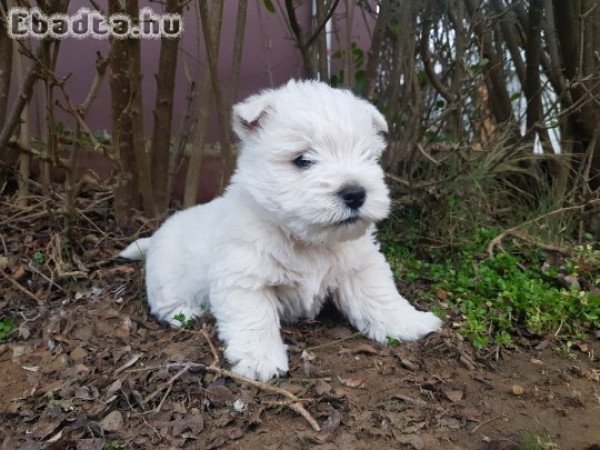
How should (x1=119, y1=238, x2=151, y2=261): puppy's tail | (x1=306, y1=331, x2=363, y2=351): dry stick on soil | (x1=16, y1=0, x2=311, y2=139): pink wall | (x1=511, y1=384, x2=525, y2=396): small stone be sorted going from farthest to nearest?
(x1=16, y1=0, x2=311, y2=139): pink wall < (x1=119, y1=238, x2=151, y2=261): puppy's tail < (x1=306, y1=331, x2=363, y2=351): dry stick on soil < (x1=511, y1=384, x2=525, y2=396): small stone

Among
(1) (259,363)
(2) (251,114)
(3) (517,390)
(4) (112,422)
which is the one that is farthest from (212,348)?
(3) (517,390)

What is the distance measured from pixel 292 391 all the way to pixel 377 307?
0.82 metres

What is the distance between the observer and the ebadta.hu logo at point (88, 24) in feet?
11.8

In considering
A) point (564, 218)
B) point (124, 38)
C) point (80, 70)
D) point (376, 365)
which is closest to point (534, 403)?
point (376, 365)

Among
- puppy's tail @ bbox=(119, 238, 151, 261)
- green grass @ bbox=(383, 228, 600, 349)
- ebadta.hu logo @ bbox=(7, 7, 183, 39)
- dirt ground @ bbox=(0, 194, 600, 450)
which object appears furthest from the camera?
puppy's tail @ bbox=(119, 238, 151, 261)

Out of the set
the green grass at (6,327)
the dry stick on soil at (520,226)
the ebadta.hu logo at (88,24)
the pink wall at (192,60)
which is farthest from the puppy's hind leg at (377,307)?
the pink wall at (192,60)

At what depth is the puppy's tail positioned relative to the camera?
435 centimetres

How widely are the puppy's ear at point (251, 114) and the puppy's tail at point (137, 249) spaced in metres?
1.56

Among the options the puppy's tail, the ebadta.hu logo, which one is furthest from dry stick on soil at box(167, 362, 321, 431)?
the ebadta.hu logo

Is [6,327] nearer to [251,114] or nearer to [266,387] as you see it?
[266,387]

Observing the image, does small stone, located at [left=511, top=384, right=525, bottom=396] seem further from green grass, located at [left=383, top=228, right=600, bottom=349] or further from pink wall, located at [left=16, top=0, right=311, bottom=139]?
pink wall, located at [left=16, top=0, right=311, bottom=139]

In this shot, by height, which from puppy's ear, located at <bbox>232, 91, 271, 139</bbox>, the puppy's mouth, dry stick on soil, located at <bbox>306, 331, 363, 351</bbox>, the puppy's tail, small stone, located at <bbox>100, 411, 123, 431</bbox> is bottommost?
small stone, located at <bbox>100, 411, 123, 431</bbox>

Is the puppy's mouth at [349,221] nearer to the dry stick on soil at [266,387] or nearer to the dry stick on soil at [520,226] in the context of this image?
the dry stick on soil at [266,387]

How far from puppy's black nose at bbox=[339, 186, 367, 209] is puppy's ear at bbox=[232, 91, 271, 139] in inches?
26.9
